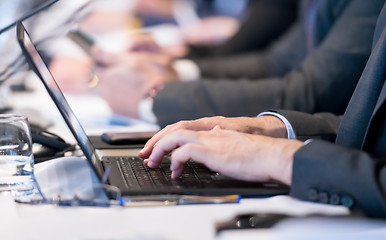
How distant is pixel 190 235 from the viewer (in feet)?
2.39

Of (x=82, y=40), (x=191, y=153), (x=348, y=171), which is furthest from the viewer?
(x=82, y=40)

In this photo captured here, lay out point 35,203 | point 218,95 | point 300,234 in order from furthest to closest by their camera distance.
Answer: point 218,95 < point 35,203 < point 300,234

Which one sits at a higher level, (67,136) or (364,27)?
(364,27)

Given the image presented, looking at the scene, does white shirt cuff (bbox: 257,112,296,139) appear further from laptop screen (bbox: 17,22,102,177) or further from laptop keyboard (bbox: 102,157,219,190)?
laptop screen (bbox: 17,22,102,177)

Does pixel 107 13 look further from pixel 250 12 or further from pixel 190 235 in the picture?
pixel 190 235

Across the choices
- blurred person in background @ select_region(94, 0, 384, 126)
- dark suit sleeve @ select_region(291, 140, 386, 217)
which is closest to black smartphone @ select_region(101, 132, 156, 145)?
blurred person in background @ select_region(94, 0, 384, 126)

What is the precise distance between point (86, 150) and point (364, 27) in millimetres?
976

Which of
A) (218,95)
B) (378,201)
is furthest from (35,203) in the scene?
(218,95)

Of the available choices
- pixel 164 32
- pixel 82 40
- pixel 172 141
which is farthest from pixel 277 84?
pixel 164 32

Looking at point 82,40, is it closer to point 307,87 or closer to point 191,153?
point 307,87

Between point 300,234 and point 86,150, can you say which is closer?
point 300,234

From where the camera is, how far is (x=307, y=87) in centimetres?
183

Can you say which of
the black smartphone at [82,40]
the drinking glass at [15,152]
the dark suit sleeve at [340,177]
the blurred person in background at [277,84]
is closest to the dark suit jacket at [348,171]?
the dark suit sleeve at [340,177]

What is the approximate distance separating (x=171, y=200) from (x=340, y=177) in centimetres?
22
